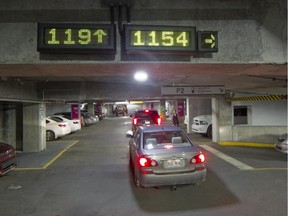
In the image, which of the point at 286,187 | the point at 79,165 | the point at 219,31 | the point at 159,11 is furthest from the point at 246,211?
the point at 79,165

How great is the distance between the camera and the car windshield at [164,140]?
6.09 m

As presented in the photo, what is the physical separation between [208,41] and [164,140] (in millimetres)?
3321

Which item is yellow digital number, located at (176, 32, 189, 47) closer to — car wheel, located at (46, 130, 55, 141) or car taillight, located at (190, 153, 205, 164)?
car taillight, located at (190, 153, 205, 164)

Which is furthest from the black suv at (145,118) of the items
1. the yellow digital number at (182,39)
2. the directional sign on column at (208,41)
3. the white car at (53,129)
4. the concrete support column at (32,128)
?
the yellow digital number at (182,39)

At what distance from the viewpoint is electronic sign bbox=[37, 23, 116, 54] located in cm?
384

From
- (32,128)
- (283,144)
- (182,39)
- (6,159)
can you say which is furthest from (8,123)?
(283,144)

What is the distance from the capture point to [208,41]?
4121 mm

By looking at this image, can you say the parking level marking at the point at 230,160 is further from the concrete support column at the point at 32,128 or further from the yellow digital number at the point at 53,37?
the concrete support column at the point at 32,128

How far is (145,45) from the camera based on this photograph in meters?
3.93

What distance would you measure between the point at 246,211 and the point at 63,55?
433cm

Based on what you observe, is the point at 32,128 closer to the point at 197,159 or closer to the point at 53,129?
the point at 53,129

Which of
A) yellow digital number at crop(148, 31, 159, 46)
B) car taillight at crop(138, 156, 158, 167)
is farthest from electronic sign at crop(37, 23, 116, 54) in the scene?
car taillight at crop(138, 156, 158, 167)

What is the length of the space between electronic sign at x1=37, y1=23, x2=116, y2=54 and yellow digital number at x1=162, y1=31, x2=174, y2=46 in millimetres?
746

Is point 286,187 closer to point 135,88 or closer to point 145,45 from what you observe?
point 145,45
